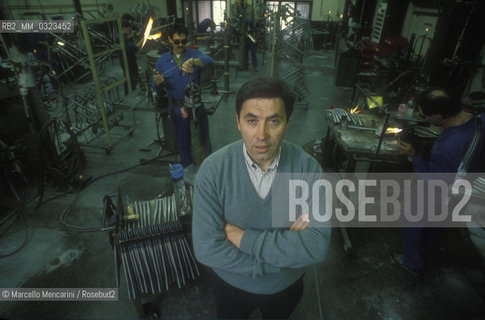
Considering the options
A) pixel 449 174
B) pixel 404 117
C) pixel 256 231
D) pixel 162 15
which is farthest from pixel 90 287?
pixel 162 15

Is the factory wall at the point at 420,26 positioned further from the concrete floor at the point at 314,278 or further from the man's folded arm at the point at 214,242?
the man's folded arm at the point at 214,242

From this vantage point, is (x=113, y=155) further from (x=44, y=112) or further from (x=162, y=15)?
(x=162, y=15)

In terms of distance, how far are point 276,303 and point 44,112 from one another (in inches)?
190

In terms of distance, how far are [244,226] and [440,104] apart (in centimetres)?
237

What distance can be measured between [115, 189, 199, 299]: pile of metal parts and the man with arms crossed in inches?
39.3

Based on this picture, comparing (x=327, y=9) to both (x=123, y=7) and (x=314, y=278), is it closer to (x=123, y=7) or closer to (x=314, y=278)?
(x=123, y=7)

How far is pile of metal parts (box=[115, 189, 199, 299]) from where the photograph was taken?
2471 millimetres

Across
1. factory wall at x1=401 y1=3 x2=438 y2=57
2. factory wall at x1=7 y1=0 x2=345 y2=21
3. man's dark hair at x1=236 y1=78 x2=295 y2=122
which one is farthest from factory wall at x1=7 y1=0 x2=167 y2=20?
factory wall at x1=401 y1=3 x2=438 y2=57

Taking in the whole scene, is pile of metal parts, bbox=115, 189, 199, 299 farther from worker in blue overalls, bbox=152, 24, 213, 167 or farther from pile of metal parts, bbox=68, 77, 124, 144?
pile of metal parts, bbox=68, 77, 124, 144

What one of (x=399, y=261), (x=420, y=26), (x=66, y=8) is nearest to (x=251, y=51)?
(x=420, y=26)

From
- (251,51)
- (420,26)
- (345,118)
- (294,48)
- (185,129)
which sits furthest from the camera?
(251,51)

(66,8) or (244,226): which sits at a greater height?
(66,8)

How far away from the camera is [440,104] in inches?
104

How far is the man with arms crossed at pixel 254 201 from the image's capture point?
5.31 ft
